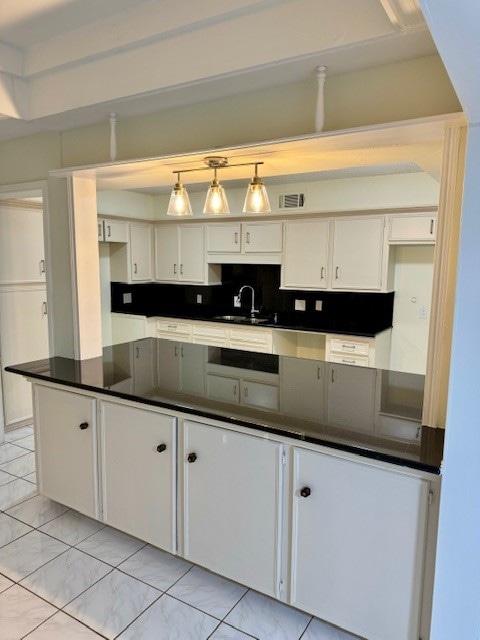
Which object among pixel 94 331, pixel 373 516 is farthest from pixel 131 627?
pixel 94 331

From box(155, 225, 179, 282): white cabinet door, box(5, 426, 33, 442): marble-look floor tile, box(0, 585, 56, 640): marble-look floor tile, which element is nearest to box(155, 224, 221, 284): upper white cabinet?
box(155, 225, 179, 282): white cabinet door

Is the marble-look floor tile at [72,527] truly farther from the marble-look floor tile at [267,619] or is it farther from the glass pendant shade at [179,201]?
the glass pendant shade at [179,201]

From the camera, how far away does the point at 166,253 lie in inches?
218

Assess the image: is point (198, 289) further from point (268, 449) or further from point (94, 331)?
point (268, 449)

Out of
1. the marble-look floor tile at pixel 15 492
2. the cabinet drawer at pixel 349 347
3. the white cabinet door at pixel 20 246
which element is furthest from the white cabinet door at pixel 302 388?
the white cabinet door at pixel 20 246

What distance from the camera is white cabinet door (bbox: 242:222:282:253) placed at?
15.8 ft

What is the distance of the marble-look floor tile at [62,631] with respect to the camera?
1.80 metres

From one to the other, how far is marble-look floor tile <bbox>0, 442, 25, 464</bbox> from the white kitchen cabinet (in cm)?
230

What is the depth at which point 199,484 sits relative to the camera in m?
2.02

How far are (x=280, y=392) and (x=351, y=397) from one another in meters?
0.35

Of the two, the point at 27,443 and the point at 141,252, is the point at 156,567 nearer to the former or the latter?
the point at 27,443

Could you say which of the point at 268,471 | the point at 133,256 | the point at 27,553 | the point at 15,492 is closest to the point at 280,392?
the point at 268,471

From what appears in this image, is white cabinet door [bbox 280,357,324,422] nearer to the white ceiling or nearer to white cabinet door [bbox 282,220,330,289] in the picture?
the white ceiling

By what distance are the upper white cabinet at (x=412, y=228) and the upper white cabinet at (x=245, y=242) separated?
3.91 feet
